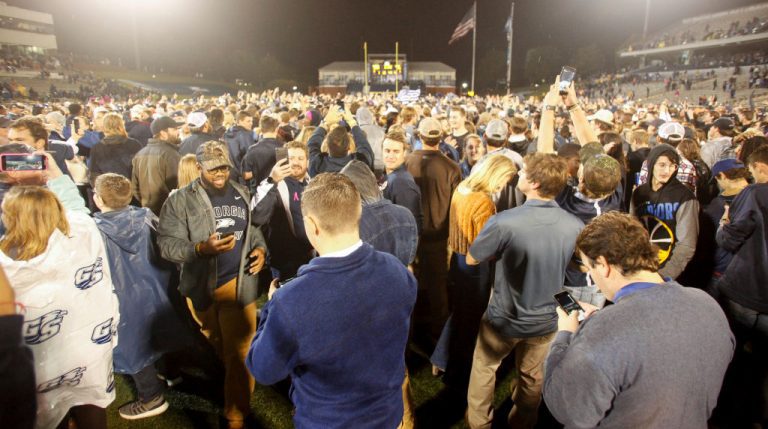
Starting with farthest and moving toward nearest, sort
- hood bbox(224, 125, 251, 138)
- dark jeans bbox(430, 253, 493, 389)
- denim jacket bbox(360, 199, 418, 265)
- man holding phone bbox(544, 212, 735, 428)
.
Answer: hood bbox(224, 125, 251, 138) → dark jeans bbox(430, 253, 493, 389) → denim jacket bbox(360, 199, 418, 265) → man holding phone bbox(544, 212, 735, 428)

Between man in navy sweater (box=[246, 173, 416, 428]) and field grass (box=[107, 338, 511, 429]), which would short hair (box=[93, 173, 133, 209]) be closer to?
field grass (box=[107, 338, 511, 429])

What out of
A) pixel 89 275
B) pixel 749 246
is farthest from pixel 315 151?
pixel 749 246

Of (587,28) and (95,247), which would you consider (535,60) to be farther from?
(95,247)

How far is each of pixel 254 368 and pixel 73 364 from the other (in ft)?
4.68

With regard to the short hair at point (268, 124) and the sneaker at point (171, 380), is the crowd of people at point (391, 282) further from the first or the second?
the short hair at point (268, 124)

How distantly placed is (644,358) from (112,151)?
22.6 ft

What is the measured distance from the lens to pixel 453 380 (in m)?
4.09

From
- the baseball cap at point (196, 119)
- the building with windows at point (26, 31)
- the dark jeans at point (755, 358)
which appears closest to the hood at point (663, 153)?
the dark jeans at point (755, 358)

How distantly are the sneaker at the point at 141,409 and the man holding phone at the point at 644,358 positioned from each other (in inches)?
131

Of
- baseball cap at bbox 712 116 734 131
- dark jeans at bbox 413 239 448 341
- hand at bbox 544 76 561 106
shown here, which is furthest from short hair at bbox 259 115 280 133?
baseball cap at bbox 712 116 734 131

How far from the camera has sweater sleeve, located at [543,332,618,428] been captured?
1.65 meters

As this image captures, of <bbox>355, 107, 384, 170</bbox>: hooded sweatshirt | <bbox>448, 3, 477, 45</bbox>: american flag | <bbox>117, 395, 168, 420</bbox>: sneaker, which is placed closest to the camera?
<bbox>117, 395, 168, 420</bbox>: sneaker

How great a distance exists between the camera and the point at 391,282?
191cm

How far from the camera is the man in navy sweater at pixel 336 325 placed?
1744mm
